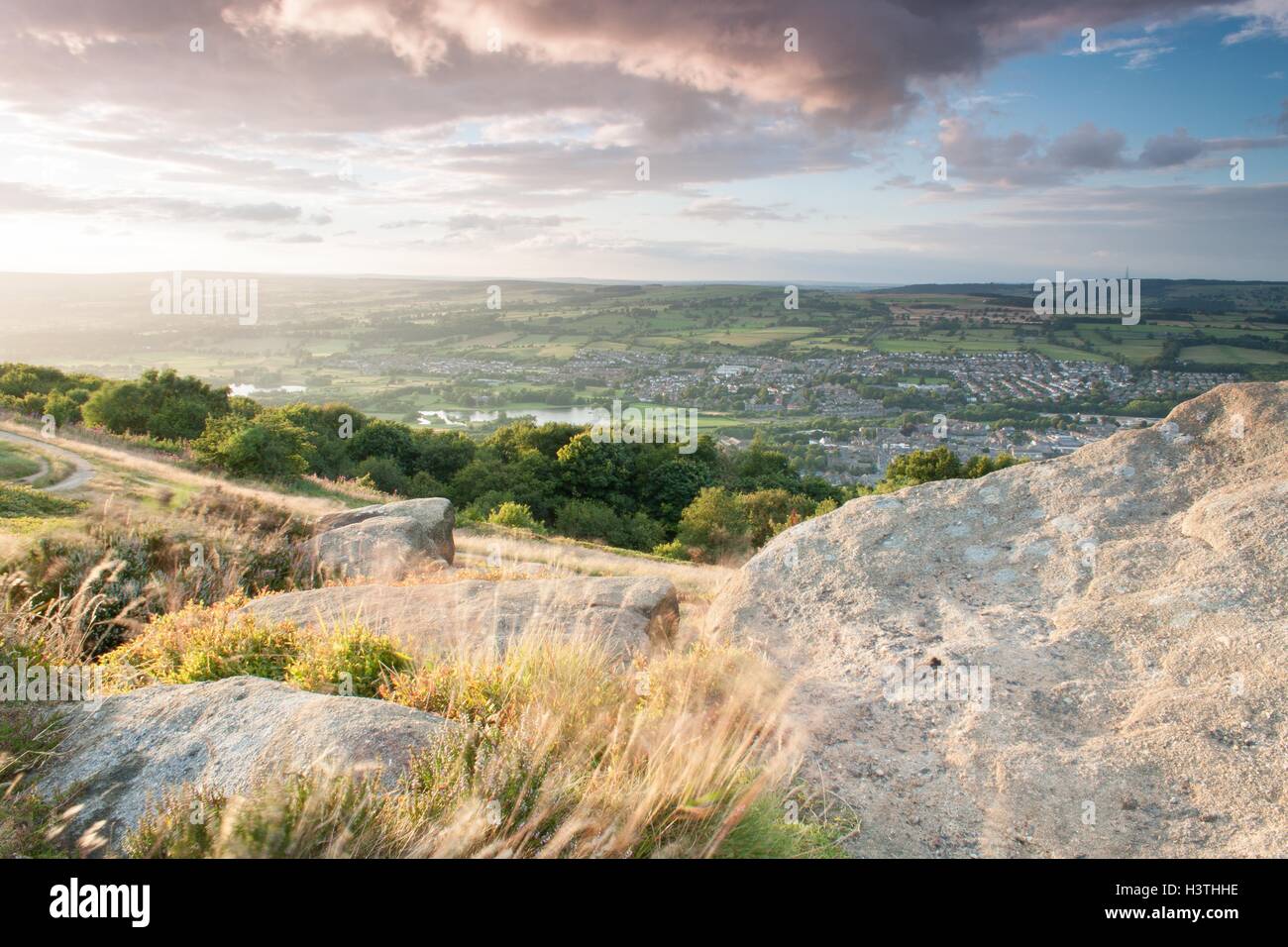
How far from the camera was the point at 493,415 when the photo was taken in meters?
89.2

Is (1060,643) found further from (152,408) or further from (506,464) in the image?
(152,408)

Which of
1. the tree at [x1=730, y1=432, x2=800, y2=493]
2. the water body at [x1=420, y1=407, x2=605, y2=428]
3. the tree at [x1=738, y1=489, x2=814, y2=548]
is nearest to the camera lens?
the tree at [x1=738, y1=489, x2=814, y2=548]

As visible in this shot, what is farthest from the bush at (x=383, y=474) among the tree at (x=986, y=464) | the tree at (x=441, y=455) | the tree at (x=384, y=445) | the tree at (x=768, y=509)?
the tree at (x=986, y=464)

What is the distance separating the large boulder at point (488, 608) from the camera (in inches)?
308

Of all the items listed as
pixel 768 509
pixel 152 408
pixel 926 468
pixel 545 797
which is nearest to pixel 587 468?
pixel 768 509

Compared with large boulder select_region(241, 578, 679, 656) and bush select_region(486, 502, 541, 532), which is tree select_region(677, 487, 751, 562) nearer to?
bush select_region(486, 502, 541, 532)

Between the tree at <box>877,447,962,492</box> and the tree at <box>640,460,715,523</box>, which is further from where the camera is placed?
the tree at <box>640,460,715,523</box>

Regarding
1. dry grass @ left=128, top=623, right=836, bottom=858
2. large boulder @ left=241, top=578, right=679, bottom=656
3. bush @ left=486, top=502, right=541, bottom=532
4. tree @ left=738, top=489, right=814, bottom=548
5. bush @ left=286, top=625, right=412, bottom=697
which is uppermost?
dry grass @ left=128, top=623, right=836, bottom=858

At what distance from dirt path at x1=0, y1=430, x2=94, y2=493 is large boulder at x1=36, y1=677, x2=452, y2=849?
76.2 ft

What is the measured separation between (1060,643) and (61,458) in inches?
1389

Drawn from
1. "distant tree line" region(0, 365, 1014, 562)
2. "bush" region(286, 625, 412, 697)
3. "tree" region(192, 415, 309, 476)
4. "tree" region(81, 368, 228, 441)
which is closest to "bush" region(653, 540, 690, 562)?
"distant tree line" region(0, 365, 1014, 562)

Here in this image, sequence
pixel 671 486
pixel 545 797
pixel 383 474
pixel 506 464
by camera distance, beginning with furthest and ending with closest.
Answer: pixel 671 486 → pixel 506 464 → pixel 383 474 → pixel 545 797

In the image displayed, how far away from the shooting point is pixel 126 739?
4645mm

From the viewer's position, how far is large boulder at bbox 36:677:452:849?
13.2ft
